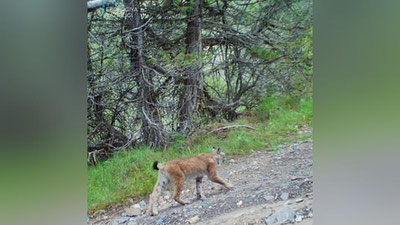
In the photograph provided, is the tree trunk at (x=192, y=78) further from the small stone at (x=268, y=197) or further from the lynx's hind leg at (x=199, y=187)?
the small stone at (x=268, y=197)

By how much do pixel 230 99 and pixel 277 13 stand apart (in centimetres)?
45

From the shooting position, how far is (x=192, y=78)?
1.83 metres

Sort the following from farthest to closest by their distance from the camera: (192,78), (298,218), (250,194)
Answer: (192,78) → (250,194) → (298,218)

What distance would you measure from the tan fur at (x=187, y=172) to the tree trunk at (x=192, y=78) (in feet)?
0.51

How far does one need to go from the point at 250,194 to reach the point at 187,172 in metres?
0.31

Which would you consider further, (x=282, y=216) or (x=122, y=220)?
(x=122, y=220)

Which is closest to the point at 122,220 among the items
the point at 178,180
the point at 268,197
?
the point at 178,180

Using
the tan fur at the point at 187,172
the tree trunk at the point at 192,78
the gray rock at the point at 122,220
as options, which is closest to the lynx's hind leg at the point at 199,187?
the tan fur at the point at 187,172

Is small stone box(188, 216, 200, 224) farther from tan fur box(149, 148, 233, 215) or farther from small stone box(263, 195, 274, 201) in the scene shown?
small stone box(263, 195, 274, 201)

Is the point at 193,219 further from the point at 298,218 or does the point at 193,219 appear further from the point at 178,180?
the point at 298,218

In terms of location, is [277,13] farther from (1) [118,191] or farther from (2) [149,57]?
(1) [118,191]

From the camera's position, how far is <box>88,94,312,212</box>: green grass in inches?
68.5
